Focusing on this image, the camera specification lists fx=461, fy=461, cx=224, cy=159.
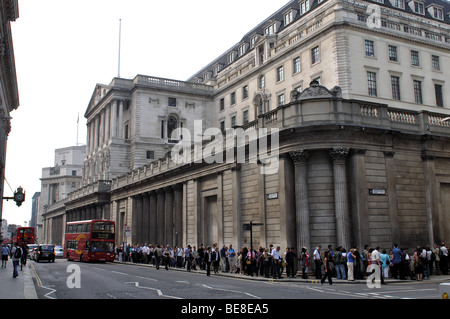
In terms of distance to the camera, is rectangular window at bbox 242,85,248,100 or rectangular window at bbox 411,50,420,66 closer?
rectangular window at bbox 411,50,420,66

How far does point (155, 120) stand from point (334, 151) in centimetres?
4651

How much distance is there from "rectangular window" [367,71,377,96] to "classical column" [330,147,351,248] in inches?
988

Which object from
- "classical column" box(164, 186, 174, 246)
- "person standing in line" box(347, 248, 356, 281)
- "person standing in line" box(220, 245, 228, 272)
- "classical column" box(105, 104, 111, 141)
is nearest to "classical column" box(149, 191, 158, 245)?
"classical column" box(164, 186, 174, 246)

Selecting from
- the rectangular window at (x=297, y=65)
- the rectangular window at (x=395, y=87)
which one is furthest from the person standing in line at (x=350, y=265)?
the rectangular window at (x=297, y=65)

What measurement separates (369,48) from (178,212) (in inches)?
1038

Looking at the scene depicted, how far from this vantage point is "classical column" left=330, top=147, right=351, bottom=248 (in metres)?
23.9

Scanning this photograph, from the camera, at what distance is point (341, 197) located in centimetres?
2425

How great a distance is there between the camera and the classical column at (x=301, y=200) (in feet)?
79.9

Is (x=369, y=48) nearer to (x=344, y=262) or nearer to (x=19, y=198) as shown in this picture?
(x=344, y=262)

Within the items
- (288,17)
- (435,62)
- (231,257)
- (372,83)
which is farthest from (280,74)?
(231,257)

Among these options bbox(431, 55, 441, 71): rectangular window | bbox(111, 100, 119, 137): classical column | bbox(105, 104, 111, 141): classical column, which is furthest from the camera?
bbox(105, 104, 111, 141): classical column

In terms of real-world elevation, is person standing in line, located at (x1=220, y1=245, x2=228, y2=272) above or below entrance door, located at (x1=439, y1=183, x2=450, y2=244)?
below

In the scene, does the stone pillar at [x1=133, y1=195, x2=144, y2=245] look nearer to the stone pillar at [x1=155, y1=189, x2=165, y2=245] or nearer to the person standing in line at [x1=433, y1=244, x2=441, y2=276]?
the stone pillar at [x1=155, y1=189, x2=165, y2=245]
